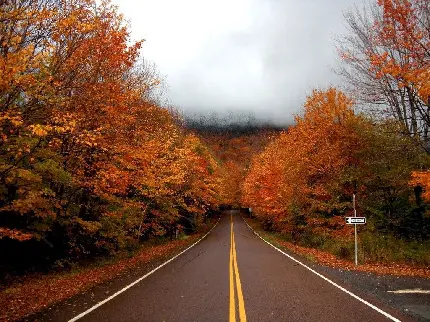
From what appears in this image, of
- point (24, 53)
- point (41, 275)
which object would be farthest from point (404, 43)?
point (41, 275)

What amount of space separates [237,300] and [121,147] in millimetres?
7657

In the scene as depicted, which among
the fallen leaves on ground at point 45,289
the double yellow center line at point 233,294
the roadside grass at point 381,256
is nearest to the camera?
the double yellow center line at point 233,294

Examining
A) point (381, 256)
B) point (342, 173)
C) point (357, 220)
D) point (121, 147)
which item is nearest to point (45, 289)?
point (121, 147)

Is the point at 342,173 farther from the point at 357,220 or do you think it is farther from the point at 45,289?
the point at 45,289

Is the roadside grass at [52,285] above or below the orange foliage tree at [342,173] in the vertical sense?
below

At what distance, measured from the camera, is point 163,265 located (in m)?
15.6

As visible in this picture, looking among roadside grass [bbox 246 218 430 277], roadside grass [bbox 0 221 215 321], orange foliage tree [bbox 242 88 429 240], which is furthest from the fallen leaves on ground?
orange foliage tree [bbox 242 88 429 240]

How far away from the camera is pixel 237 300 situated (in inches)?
349

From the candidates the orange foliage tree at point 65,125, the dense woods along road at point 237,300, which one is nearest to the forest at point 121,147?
the orange foliage tree at point 65,125

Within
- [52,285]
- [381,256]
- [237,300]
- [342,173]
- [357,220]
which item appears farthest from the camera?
[342,173]

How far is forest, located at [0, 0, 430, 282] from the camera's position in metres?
8.31

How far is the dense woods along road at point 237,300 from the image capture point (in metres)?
7.53

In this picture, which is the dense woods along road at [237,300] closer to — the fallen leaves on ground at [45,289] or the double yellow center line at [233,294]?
the double yellow center line at [233,294]

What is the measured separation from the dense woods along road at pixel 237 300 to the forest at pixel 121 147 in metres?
3.91
